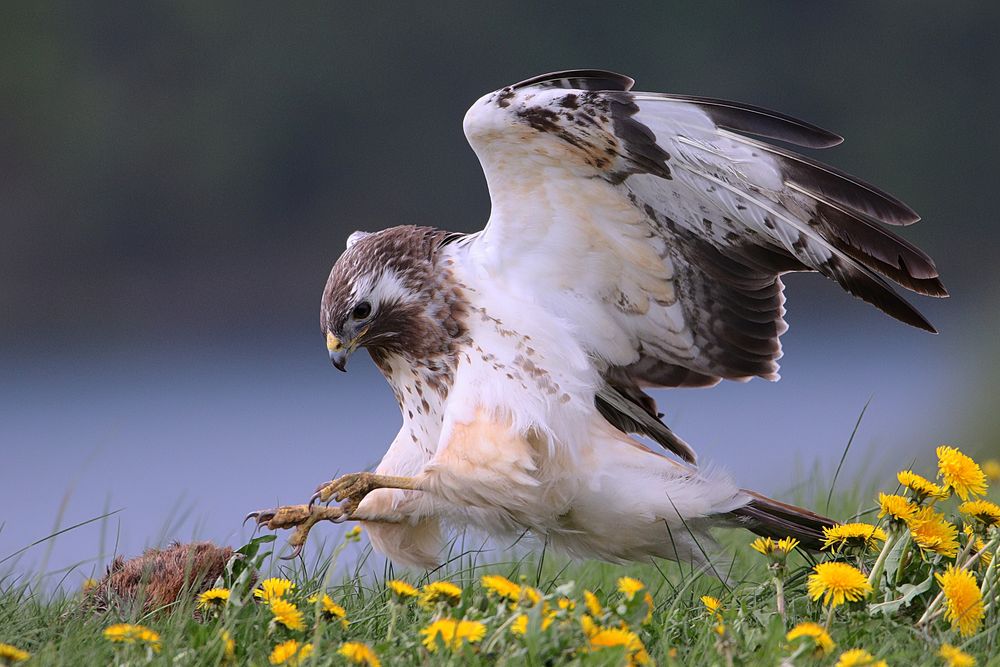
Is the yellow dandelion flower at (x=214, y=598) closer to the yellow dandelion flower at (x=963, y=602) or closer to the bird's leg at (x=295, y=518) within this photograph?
the bird's leg at (x=295, y=518)

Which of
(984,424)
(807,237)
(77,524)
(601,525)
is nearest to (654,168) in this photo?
(807,237)

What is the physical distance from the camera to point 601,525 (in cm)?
396

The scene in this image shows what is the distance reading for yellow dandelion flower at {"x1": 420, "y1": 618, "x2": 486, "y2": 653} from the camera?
259cm

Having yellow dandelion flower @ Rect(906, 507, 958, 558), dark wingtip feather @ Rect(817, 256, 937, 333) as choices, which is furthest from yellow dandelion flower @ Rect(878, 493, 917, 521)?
dark wingtip feather @ Rect(817, 256, 937, 333)

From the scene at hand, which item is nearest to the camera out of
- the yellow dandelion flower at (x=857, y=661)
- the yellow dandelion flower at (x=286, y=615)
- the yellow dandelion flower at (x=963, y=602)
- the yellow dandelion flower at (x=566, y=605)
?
the yellow dandelion flower at (x=857, y=661)

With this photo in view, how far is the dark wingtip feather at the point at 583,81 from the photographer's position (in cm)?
365

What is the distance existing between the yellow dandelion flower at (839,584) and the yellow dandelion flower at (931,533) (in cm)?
27

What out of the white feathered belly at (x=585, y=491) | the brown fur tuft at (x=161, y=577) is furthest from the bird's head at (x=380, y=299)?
the brown fur tuft at (x=161, y=577)

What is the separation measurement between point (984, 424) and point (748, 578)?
499 cm

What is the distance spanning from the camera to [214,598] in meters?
3.05

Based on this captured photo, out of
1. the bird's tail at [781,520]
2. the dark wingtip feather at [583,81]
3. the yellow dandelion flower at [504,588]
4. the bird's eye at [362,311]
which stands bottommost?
the bird's tail at [781,520]

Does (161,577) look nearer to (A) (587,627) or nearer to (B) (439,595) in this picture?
(B) (439,595)

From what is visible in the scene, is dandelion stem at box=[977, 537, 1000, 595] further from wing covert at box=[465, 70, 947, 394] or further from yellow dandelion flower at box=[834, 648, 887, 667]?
wing covert at box=[465, 70, 947, 394]

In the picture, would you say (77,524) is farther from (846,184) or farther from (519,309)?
(846,184)
